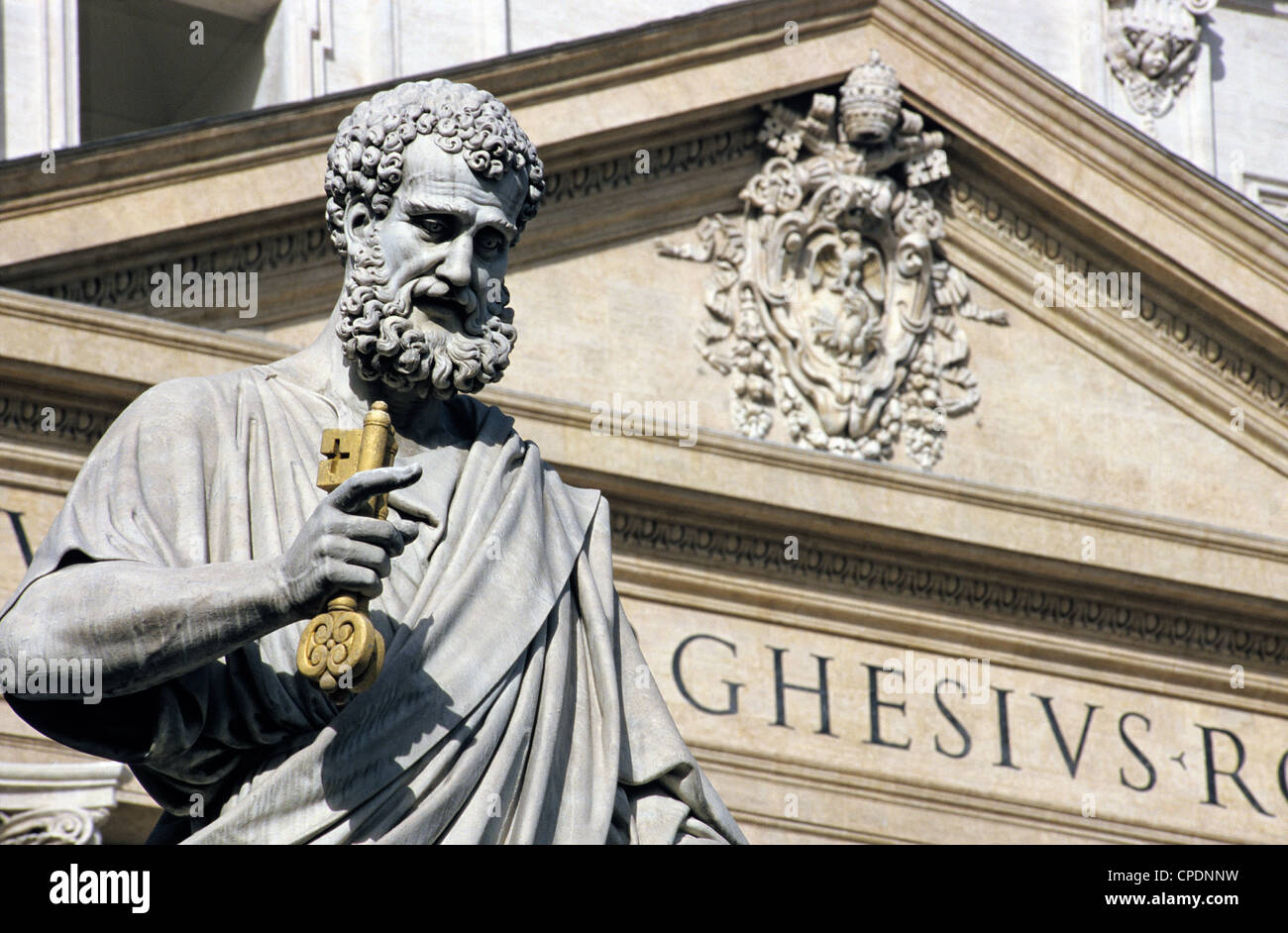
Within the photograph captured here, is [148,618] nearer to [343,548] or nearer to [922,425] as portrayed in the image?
[343,548]

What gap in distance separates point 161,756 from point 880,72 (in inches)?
560

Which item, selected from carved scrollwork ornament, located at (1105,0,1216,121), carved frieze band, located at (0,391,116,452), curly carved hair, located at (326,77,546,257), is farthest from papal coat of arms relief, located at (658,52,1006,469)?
curly carved hair, located at (326,77,546,257)

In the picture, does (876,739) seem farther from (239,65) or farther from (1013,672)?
(239,65)

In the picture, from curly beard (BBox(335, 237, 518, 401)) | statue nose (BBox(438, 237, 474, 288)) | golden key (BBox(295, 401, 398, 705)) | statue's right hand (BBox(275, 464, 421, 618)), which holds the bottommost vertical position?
golden key (BBox(295, 401, 398, 705))

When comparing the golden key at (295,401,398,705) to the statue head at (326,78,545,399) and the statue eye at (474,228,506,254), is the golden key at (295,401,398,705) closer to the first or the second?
the statue head at (326,78,545,399)

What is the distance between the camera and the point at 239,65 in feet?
63.0

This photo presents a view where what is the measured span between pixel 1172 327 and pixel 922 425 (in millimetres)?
1810

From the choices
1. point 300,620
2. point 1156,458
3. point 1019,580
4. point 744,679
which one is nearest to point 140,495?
point 300,620

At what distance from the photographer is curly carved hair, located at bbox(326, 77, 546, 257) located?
15.2 feet

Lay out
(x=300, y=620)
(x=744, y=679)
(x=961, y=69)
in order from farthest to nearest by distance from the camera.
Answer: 1. (x=961, y=69)
2. (x=744, y=679)
3. (x=300, y=620)

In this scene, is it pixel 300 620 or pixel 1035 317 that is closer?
pixel 300 620

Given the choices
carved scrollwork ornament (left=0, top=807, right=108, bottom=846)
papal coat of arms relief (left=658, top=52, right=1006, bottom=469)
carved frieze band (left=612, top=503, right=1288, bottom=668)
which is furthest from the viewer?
papal coat of arms relief (left=658, top=52, right=1006, bottom=469)

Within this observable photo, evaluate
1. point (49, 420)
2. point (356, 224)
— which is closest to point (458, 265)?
point (356, 224)

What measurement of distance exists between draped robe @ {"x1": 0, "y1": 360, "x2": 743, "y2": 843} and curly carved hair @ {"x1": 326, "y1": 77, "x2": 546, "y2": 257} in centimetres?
29
